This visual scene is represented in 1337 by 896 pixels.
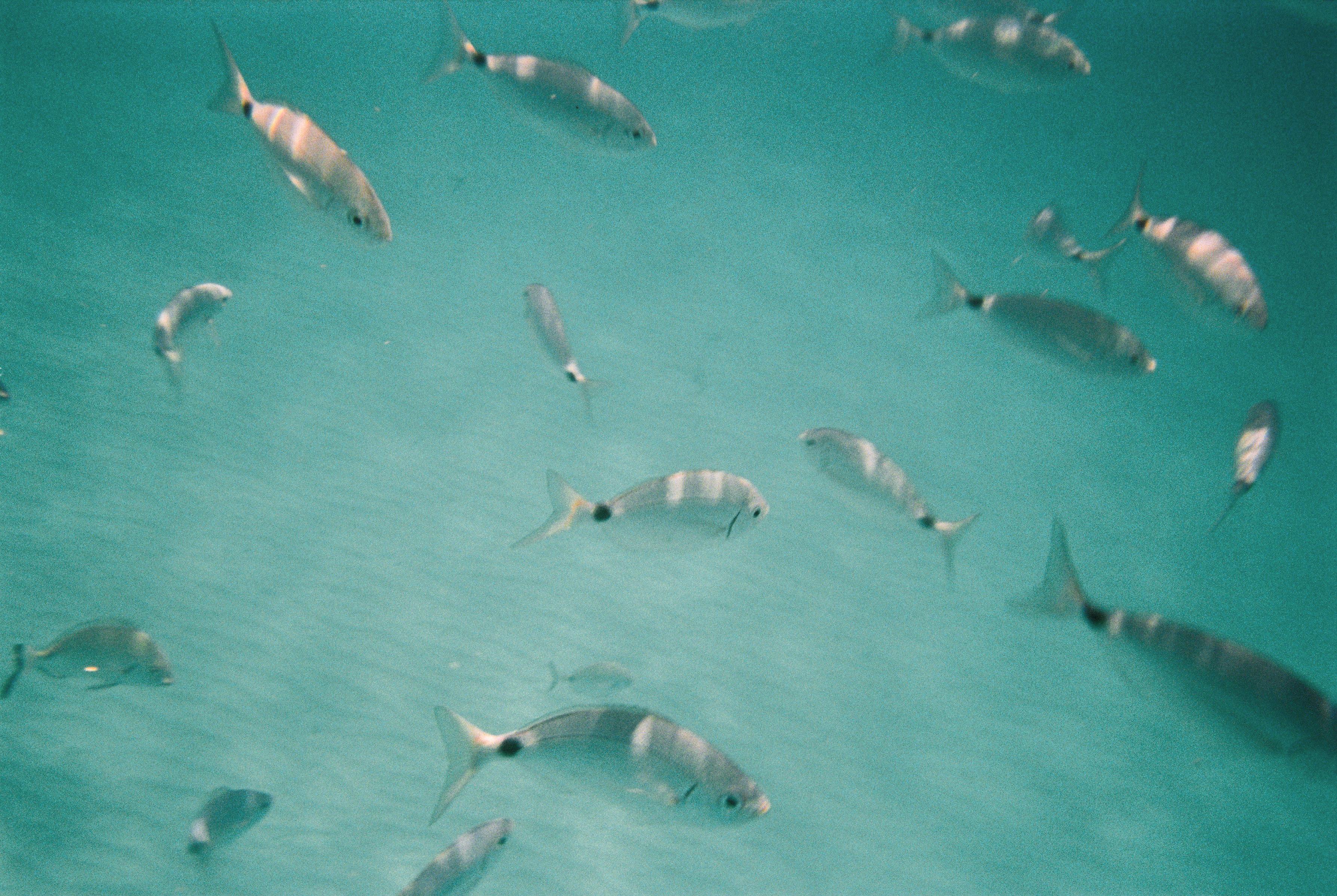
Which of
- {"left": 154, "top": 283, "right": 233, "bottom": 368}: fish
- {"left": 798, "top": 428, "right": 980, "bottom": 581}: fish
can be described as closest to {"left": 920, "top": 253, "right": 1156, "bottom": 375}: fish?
{"left": 798, "top": 428, "right": 980, "bottom": 581}: fish

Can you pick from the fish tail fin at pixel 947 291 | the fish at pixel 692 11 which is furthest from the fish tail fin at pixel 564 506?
the fish at pixel 692 11

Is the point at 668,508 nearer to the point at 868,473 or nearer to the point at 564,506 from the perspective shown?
the point at 564,506

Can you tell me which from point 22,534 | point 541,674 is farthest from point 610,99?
point 22,534

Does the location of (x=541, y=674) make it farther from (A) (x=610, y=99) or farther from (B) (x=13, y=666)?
(A) (x=610, y=99)

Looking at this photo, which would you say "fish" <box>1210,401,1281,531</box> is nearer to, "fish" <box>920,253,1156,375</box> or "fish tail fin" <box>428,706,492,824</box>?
"fish" <box>920,253,1156,375</box>

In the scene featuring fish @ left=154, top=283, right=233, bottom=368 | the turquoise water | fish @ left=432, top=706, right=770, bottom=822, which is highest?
fish @ left=432, top=706, right=770, bottom=822

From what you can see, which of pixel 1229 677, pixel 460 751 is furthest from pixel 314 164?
pixel 1229 677
